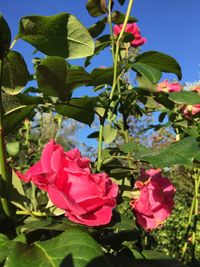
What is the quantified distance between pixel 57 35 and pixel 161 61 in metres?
0.43

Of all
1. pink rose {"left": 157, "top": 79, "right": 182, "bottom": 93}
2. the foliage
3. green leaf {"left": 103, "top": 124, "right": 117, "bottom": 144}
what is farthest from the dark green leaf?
pink rose {"left": 157, "top": 79, "right": 182, "bottom": 93}

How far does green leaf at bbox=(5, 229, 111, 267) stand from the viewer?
0.70 m

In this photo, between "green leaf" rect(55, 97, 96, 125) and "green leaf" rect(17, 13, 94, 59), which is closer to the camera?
"green leaf" rect(17, 13, 94, 59)

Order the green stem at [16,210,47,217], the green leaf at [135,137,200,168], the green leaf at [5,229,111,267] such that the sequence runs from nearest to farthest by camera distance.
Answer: the green leaf at [5,229,111,267]
the green stem at [16,210,47,217]
the green leaf at [135,137,200,168]

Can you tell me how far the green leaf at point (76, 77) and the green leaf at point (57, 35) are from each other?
16 centimetres

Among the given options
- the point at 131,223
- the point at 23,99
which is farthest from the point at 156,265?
the point at 23,99

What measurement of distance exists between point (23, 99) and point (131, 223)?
1.24 ft

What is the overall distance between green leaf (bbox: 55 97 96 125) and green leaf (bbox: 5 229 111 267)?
442 millimetres

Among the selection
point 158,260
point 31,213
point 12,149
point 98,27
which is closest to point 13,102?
point 31,213

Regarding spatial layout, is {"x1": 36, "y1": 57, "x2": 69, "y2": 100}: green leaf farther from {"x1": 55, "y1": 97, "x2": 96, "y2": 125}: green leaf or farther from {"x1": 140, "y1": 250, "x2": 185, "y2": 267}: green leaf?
{"x1": 140, "y1": 250, "x2": 185, "y2": 267}: green leaf

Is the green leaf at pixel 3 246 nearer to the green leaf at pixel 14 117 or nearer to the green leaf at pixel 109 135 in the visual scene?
the green leaf at pixel 14 117

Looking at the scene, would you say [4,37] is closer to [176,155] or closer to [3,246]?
[3,246]

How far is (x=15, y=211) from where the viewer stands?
3.08ft

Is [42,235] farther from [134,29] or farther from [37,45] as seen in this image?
[134,29]
